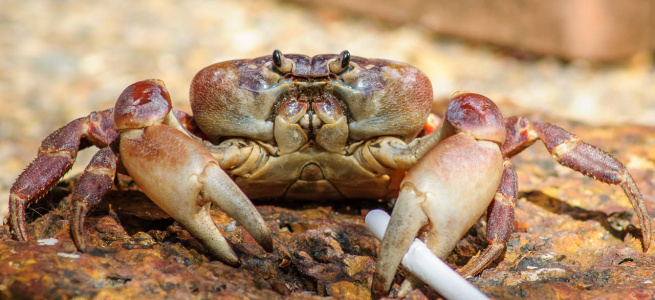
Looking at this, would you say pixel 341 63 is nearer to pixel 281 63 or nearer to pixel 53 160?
pixel 281 63

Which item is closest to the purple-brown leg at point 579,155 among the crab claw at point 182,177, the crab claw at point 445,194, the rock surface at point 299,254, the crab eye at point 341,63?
the rock surface at point 299,254

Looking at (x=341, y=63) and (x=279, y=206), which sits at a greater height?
(x=341, y=63)

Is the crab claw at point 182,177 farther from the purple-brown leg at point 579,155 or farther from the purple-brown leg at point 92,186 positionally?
the purple-brown leg at point 579,155

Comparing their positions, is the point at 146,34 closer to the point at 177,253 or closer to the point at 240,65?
the point at 240,65

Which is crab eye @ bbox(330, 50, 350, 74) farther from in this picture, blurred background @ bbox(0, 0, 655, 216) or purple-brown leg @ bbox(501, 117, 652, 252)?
blurred background @ bbox(0, 0, 655, 216)

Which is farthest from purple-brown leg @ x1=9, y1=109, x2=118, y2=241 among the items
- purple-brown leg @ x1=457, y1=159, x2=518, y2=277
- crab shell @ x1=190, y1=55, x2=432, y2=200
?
purple-brown leg @ x1=457, y1=159, x2=518, y2=277

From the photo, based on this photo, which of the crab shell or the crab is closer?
the crab

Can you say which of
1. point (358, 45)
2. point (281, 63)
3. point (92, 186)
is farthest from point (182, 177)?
point (358, 45)
